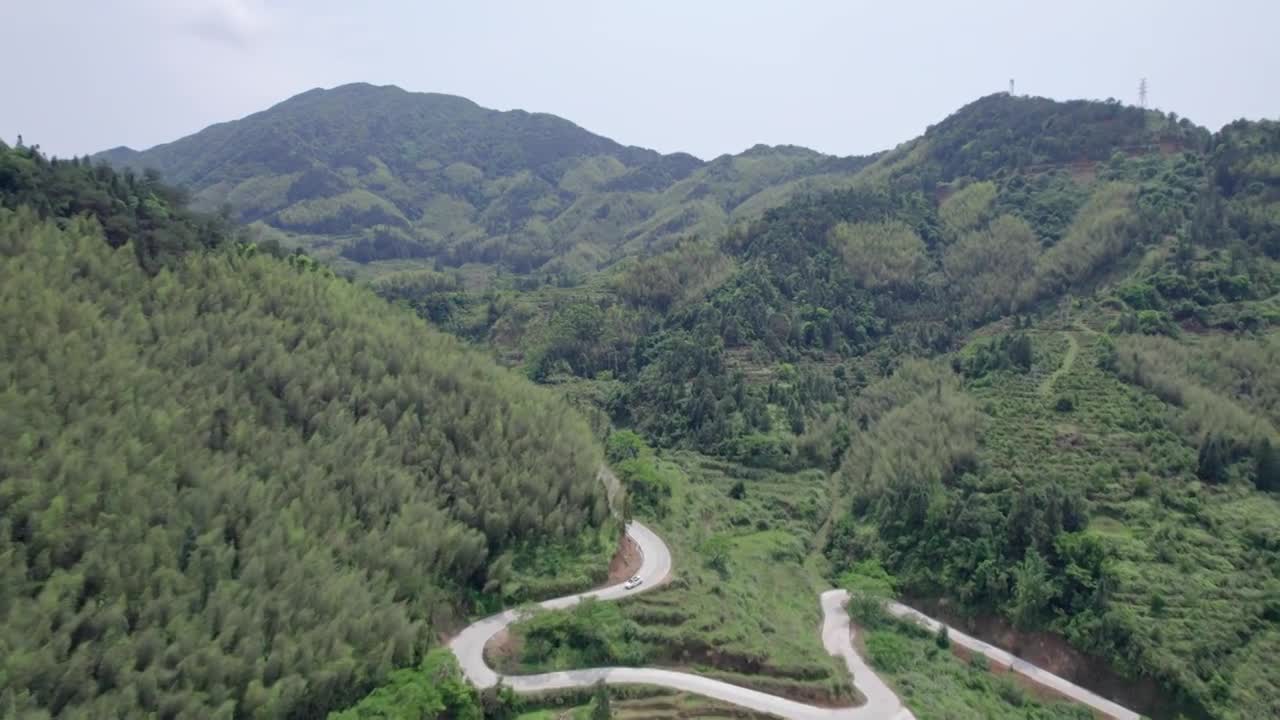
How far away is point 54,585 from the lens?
74.5 ft

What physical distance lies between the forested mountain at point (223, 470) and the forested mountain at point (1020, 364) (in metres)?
21.4

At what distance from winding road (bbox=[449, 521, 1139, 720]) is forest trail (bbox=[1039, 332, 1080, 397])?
2425 centimetres

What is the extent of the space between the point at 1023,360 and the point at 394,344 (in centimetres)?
4799

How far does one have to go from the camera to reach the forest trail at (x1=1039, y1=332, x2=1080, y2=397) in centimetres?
5525

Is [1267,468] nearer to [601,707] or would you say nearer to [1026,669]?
[1026,669]

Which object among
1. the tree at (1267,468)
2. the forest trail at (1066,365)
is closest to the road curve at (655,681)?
the tree at (1267,468)

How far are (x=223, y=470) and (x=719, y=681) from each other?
21227 mm

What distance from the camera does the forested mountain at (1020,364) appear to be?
1471 inches

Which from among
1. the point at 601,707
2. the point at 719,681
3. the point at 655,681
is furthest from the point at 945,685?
the point at 601,707

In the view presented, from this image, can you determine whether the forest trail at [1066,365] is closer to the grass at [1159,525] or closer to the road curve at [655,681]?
the grass at [1159,525]

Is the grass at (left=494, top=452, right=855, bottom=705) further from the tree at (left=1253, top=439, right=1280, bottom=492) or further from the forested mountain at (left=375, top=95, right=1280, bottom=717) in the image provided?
the tree at (left=1253, top=439, right=1280, bottom=492)

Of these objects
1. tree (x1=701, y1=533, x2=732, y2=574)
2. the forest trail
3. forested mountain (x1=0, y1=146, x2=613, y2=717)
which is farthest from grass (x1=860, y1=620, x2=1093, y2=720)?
the forest trail

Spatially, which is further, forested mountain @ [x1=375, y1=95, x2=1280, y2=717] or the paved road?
forested mountain @ [x1=375, y1=95, x2=1280, y2=717]

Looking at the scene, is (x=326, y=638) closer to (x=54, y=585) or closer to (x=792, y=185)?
(x=54, y=585)
